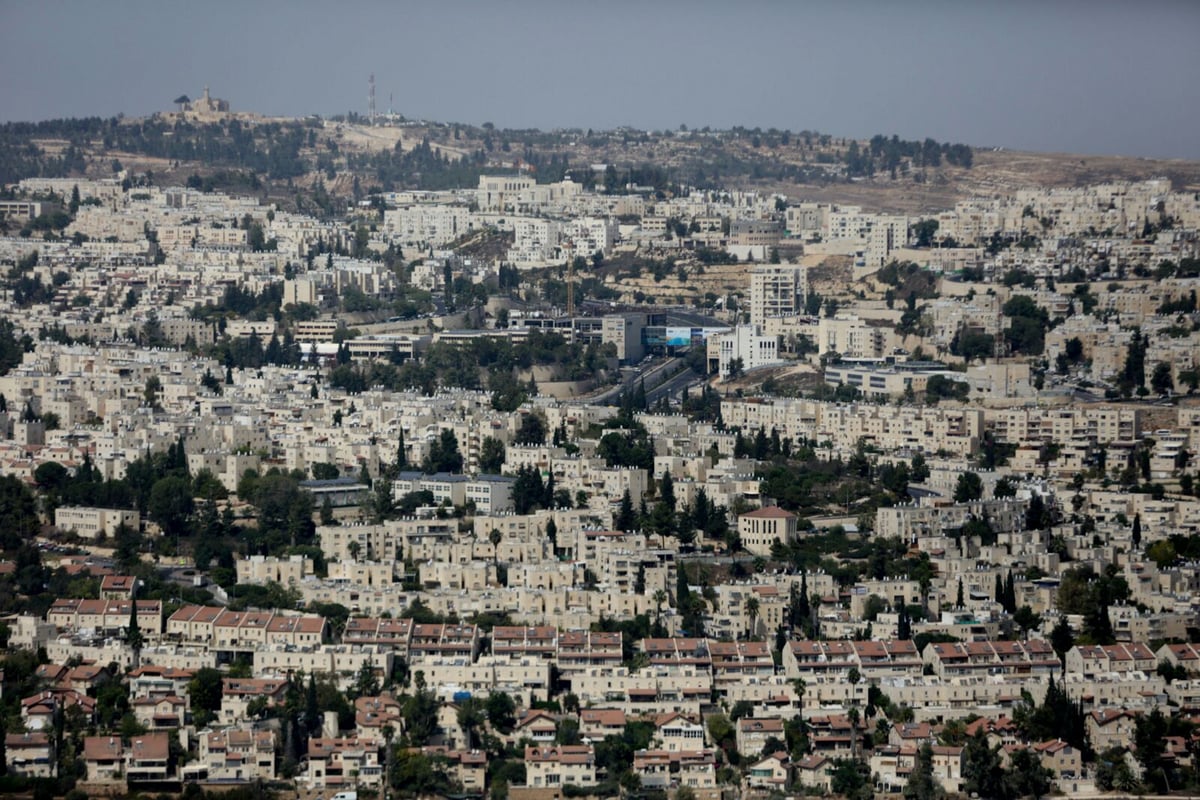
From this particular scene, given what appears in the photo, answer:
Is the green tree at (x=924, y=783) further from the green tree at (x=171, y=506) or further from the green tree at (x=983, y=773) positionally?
the green tree at (x=171, y=506)

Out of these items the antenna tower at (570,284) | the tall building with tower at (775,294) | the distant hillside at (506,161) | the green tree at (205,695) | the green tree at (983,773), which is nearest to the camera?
the green tree at (983,773)

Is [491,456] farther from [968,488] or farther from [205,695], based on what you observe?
[205,695]

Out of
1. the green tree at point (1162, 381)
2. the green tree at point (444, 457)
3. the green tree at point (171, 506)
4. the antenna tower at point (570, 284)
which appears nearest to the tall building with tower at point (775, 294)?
the antenna tower at point (570, 284)

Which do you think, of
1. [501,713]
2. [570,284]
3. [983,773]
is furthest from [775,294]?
[983,773]

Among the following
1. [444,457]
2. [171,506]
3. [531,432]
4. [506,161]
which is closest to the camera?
[171,506]

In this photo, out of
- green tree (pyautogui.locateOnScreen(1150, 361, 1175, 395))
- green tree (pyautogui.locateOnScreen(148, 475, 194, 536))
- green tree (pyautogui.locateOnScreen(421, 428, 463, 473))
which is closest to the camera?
green tree (pyautogui.locateOnScreen(148, 475, 194, 536))

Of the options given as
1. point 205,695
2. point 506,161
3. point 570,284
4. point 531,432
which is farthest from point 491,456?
point 506,161

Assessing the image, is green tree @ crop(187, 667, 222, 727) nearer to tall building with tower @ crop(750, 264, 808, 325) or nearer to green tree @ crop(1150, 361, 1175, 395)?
green tree @ crop(1150, 361, 1175, 395)

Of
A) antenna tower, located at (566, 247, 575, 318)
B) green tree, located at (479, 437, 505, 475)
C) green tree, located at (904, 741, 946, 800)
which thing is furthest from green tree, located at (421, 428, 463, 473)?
antenna tower, located at (566, 247, 575, 318)

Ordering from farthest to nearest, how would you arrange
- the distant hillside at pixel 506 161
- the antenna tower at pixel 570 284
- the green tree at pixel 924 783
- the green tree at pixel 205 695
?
the distant hillside at pixel 506 161
the antenna tower at pixel 570 284
the green tree at pixel 205 695
the green tree at pixel 924 783

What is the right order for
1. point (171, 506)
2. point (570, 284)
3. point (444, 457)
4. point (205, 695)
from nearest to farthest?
point (205, 695) < point (171, 506) < point (444, 457) < point (570, 284)

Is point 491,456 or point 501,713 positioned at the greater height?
point 491,456

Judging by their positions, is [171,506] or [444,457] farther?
[444,457]
